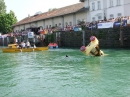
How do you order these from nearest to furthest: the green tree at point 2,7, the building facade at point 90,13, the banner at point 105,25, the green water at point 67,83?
the green water at point 67,83 < the banner at point 105,25 < the building facade at point 90,13 < the green tree at point 2,7

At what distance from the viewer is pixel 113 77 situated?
55.8ft

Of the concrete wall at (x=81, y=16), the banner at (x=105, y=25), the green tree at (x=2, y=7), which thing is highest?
the green tree at (x=2, y=7)

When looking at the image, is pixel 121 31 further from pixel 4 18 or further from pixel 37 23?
pixel 4 18

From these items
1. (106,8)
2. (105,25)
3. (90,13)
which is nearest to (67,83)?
(105,25)

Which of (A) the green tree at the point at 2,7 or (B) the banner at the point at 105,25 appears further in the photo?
(A) the green tree at the point at 2,7

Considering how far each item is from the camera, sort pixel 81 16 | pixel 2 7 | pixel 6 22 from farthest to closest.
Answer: pixel 2 7
pixel 6 22
pixel 81 16

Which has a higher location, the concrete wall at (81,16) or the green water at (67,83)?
the concrete wall at (81,16)

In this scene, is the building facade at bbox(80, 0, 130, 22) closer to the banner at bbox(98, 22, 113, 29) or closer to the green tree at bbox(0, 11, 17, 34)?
the banner at bbox(98, 22, 113, 29)

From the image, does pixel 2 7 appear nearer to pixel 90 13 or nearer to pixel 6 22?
pixel 6 22

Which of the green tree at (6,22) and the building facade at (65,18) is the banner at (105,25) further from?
the green tree at (6,22)

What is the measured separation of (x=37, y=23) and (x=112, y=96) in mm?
61050

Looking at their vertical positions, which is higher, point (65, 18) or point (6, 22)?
point (6, 22)

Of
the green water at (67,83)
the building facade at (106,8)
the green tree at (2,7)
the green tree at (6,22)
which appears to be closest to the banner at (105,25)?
the building facade at (106,8)

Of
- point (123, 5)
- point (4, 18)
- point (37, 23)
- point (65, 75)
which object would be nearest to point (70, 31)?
point (123, 5)
